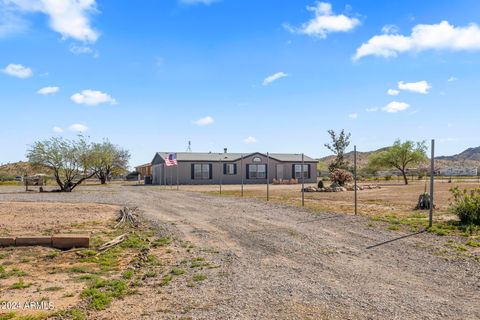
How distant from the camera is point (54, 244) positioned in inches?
332

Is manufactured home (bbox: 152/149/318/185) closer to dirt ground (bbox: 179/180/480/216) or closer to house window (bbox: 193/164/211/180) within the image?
house window (bbox: 193/164/211/180)

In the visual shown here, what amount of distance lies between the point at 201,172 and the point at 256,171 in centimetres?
679

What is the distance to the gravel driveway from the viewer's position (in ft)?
15.5

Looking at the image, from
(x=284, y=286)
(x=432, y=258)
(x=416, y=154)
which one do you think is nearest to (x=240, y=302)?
(x=284, y=286)

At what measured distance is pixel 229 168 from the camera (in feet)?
157

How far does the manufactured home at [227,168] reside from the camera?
45906 millimetres

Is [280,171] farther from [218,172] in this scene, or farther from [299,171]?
[218,172]

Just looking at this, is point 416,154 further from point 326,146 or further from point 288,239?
point 288,239

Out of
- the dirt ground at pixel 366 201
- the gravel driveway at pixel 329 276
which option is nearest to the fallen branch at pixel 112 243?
the gravel driveway at pixel 329 276

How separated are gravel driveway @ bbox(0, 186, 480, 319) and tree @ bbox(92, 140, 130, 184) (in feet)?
90.1

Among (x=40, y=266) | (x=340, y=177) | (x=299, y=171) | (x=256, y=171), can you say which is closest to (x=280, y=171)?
(x=299, y=171)

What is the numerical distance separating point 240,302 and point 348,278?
1900 millimetres

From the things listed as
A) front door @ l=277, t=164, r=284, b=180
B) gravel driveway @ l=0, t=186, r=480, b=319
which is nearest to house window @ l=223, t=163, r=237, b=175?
front door @ l=277, t=164, r=284, b=180

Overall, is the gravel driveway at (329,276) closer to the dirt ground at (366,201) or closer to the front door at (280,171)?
the dirt ground at (366,201)
